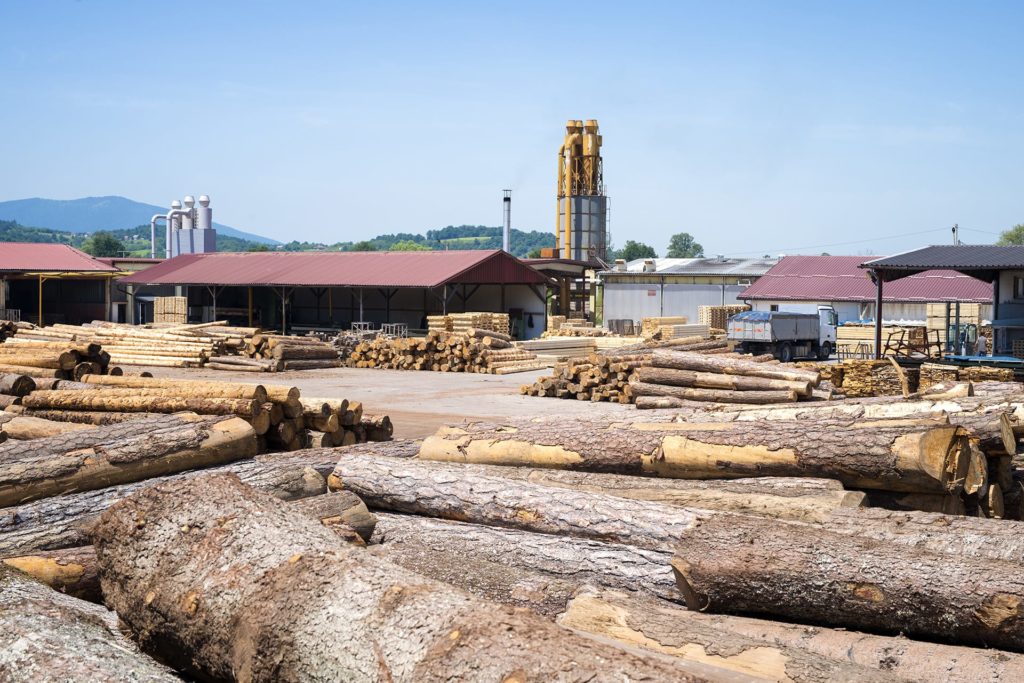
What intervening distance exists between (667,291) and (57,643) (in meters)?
45.8

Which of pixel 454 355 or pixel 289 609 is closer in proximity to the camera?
pixel 289 609

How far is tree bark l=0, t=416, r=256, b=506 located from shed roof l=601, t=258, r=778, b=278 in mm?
41697

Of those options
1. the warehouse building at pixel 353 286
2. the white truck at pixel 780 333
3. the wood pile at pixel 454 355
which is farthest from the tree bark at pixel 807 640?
the warehouse building at pixel 353 286

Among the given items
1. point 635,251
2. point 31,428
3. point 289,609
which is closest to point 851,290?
point 31,428

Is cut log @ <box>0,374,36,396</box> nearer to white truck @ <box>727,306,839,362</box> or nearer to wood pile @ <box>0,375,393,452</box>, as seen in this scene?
wood pile @ <box>0,375,393,452</box>

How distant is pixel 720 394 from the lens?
64.5 feet

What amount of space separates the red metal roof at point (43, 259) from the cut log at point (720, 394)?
36.1 m

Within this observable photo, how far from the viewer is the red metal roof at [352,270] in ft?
131

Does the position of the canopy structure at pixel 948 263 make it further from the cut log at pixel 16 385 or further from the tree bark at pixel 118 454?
the tree bark at pixel 118 454

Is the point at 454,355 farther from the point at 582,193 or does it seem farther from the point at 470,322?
the point at 582,193

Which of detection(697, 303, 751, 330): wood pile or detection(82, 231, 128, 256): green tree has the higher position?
detection(82, 231, 128, 256): green tree

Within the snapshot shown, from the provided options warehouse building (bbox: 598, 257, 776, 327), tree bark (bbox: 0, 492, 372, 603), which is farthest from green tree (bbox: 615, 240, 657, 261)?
tree bark (bbox: 0, 492, 372, 603)

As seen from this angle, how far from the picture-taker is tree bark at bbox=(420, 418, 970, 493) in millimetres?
7809

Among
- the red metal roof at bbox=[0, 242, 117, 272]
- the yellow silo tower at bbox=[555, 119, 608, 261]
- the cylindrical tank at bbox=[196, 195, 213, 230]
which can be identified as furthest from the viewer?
the cylindrical tank at bbox=[196, 195, 213, 230]
